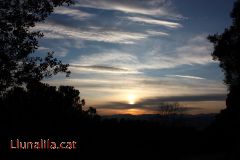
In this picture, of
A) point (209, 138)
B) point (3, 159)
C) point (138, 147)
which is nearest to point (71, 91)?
point (209, 138)

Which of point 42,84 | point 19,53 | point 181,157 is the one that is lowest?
point 181,157

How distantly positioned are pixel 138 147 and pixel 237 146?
12170mm

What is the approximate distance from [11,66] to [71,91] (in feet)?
229

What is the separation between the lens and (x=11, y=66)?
761 inches

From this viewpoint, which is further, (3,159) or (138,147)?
(138,147)

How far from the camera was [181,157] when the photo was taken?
1355 inches

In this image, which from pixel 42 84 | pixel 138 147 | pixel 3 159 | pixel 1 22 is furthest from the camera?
pixel 138 147

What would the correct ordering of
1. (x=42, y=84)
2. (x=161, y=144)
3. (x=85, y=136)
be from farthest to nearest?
(x=161, y=144) → (x=85, y=136) → (x=42, y=84)

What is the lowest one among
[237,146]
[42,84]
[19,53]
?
[237,146]

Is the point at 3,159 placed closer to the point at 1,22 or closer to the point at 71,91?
the point at 1,22

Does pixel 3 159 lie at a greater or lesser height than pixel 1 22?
lesser

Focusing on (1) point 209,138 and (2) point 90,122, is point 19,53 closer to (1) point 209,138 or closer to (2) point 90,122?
(2) point 90,122

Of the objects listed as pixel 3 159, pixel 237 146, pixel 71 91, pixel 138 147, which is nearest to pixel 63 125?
pixel 3 159

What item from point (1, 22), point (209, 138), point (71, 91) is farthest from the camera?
point (71, 91)
